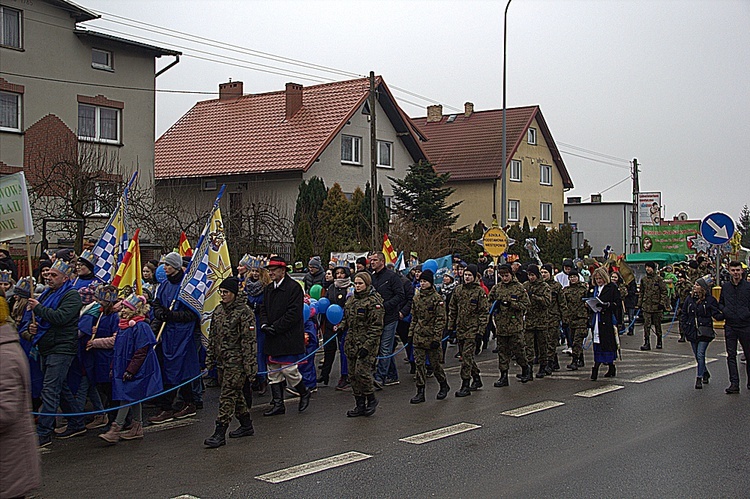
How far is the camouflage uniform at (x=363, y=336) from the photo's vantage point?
1001 centimetres

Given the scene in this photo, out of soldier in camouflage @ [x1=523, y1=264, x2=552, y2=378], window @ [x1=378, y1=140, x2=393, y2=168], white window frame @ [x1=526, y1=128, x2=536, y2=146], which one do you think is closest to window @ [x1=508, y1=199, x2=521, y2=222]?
white window frame @ [x1=526, y1=128, x2=536, y2=146]

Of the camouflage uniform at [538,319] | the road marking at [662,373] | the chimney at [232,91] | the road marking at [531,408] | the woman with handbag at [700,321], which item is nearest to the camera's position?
the road marking at [531,408]

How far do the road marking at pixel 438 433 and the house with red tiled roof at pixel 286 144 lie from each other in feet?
82.2

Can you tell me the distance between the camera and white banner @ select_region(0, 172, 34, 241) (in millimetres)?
9602

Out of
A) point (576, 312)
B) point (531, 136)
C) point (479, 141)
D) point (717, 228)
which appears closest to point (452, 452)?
point (576, 312)

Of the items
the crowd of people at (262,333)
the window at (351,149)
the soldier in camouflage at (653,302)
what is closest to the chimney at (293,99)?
the window at (351,149)

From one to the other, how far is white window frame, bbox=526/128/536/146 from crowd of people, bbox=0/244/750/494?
36378 millimetres

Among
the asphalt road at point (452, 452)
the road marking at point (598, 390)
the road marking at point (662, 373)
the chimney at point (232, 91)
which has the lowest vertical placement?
the road marking at point (662, 373)

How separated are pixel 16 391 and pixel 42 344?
452 cm

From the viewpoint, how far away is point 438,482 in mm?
7090

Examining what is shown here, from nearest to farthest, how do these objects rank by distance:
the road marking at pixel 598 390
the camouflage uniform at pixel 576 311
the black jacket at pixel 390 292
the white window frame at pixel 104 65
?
the road marking at pixel 598 390 → the black jacket at pixel 390 292 → the camouflage uniform at pixel 576 311 → the white window frame at pixel 104 65

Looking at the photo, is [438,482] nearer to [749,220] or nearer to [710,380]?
[710,380]

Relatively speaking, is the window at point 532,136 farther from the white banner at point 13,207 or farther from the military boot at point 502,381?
the white banner at point 13,207

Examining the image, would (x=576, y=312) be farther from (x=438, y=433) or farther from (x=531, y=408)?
(x=438, y=433)
